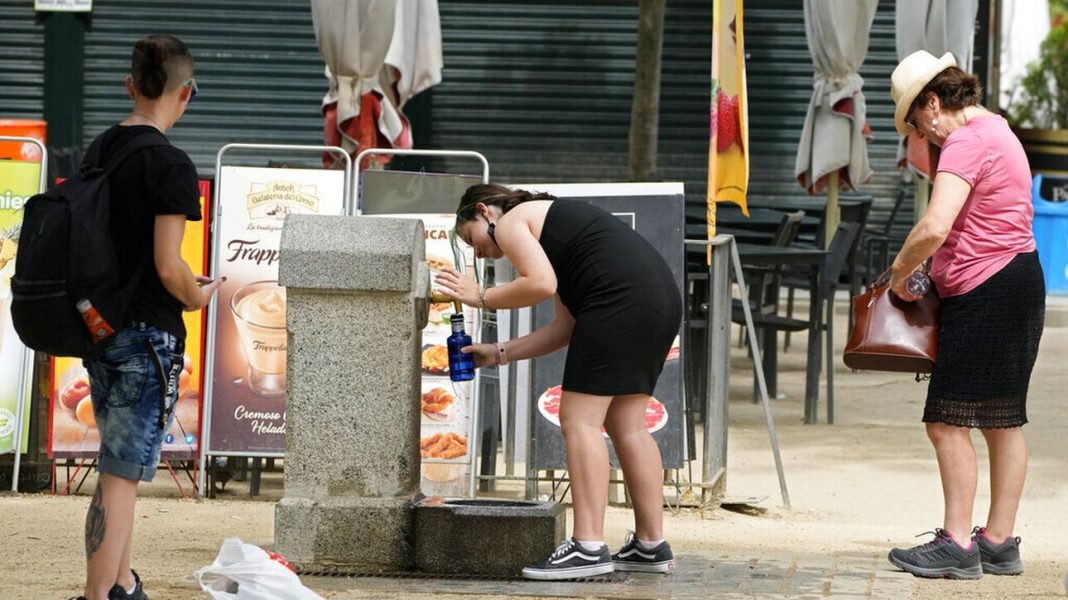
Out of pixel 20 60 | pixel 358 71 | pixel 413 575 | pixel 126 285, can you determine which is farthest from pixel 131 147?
pixel 20 60

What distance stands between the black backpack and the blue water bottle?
1409 millimetres

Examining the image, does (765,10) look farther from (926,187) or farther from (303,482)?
(303,482)

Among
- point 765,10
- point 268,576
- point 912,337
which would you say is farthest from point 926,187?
point 268,576

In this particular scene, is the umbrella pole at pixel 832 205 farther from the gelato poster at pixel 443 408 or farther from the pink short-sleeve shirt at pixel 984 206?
the pink short-sleeve shirt at pixel 984 206

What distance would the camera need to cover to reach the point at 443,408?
779 cm

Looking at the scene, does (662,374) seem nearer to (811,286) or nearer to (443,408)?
(443,408)

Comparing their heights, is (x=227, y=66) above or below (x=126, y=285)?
above

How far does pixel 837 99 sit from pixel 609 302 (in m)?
6.44

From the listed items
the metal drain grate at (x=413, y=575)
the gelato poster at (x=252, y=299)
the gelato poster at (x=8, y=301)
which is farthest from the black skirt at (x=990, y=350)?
the gelato poster at (x=8, y=301)

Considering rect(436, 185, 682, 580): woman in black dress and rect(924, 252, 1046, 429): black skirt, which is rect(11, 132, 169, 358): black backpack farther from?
rect(924, 252, 1046, 429): black skirt

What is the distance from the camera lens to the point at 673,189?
747 centimetres

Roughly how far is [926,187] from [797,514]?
700 cm

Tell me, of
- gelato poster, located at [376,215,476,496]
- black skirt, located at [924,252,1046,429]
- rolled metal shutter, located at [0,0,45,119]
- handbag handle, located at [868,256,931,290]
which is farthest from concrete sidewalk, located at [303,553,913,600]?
rolled metal shutter, located at [0,0,45,119]

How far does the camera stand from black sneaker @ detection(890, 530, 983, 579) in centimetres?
605
